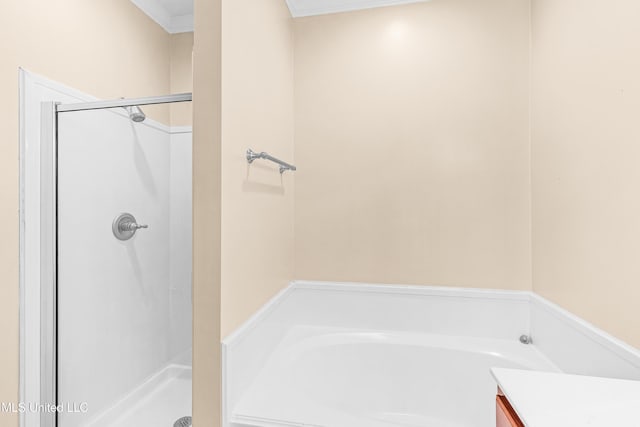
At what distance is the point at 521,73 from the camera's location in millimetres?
1785

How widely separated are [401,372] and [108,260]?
5.08 feet

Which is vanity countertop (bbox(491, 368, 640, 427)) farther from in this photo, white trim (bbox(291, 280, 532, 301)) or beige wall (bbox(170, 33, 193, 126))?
beige wall (bbox(170, 33, 193, 126))

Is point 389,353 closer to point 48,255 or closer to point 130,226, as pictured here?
point 130,226

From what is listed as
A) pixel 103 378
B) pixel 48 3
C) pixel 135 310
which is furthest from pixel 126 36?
pixel 103 378

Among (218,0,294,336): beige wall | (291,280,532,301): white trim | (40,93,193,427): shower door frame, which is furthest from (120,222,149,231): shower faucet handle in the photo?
(291,280,532,301): white trim

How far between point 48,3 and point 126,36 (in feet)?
1.52

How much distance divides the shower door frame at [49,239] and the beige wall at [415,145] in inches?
42.1

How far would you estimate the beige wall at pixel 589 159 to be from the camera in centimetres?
106

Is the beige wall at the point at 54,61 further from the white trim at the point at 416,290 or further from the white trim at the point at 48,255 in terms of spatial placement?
the white trim at the point at 416,290

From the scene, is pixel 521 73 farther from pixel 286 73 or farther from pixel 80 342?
pixel 80 342

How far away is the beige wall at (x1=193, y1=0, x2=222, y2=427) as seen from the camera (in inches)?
44.6

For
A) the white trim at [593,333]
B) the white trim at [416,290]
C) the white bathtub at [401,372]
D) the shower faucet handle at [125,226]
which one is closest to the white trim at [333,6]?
the shower faucet handle at [125,226]

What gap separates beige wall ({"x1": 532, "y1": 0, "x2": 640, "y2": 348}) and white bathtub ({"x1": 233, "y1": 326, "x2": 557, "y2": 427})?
1.61ft

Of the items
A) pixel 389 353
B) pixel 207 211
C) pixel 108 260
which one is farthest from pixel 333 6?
pixel 389 353
